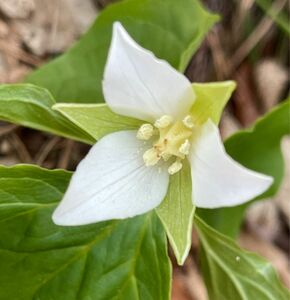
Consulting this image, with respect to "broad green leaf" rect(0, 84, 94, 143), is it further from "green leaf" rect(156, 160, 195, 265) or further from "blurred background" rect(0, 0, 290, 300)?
"blurred background" rect(0, 0, 290, 300)

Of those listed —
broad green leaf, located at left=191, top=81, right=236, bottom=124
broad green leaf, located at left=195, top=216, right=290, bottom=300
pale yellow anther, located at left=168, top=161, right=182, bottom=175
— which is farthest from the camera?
broad green leaf, located at left=195, top=216, right=290, bottom=300

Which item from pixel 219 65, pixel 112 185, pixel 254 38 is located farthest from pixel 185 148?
pixel 254 38

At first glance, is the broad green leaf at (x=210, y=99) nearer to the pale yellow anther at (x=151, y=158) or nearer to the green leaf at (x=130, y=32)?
the pale yellow anther at (x=151, y=158)

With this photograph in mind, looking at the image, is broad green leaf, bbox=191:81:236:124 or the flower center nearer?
broad green leaf, bbox=191:81:236:124

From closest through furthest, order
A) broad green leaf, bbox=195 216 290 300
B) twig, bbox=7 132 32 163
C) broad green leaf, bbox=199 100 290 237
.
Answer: broad green leaf, bbox=195 216 290 300 → broad green leaf, bbox=199 100 290 237 → twig, bbox=7 132 32 163

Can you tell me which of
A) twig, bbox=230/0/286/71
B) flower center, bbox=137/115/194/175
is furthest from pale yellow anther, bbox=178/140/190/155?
twig, bbox=230/0/286/71

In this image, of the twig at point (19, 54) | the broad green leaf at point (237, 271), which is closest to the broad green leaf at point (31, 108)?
the broad green leaf at point (237, 271)

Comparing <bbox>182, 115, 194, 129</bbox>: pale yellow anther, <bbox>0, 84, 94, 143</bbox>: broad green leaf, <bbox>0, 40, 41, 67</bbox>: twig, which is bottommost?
<bbox>0, 40, 41, 67</bbox>: twig
